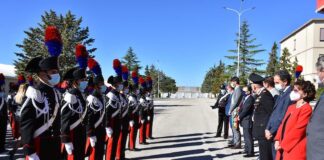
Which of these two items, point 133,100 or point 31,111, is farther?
point 133,100

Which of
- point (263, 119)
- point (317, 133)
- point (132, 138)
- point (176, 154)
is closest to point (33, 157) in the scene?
point (317, 133)

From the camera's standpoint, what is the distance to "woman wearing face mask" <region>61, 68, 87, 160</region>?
211 inches

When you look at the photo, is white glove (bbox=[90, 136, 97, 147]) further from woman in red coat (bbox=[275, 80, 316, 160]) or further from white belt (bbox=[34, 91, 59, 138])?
woman in red coat (bbox=[275, 80, 316, 160])

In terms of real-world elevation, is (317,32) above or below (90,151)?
above

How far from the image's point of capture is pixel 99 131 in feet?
22.5

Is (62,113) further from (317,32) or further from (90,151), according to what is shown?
(317,32)

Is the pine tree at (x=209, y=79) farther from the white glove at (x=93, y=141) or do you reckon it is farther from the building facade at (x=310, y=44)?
the white glove at (x=93, y=141)

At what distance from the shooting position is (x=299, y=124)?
15.7 feet

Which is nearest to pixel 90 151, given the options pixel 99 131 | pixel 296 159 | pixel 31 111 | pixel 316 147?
pixel 99 131

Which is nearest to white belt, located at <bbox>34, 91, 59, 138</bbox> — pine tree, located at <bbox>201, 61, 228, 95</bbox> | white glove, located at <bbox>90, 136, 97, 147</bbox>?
white glove, located at <bbox>90, 136, 97, 147</bbox>

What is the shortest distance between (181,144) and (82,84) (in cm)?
621

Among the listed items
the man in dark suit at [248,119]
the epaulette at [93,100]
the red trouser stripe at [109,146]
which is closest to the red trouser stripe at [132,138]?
the red trouser stripe at [109,146]

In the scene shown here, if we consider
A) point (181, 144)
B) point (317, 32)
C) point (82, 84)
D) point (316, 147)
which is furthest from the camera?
point (317, 32)

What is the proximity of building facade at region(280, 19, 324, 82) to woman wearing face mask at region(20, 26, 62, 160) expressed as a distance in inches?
1881
